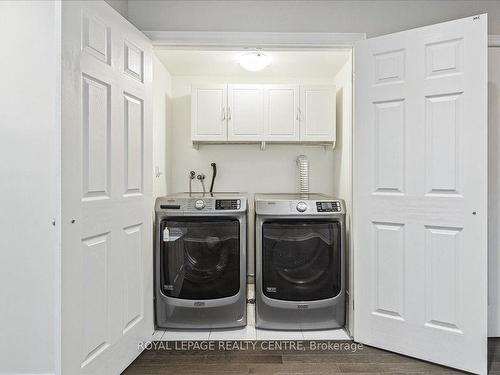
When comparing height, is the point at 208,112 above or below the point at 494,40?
below

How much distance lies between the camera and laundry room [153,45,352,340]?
250 centimetres

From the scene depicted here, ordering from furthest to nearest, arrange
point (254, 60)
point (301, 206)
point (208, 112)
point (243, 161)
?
point (243, 161)
point (208, 112)
point (254, 60)
point (301, 206)

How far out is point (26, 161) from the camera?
1.73 metres

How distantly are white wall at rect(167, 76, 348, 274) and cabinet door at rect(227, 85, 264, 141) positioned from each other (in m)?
0.41

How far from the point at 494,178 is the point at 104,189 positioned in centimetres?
252

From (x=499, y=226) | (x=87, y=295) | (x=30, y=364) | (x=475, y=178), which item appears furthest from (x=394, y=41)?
(x=30, y=364)

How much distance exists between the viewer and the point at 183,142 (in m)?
3.42

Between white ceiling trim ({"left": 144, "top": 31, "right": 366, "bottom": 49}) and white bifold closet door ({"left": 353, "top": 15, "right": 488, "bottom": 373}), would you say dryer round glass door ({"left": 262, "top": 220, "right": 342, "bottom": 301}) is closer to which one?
white bifold closet door ({"left": 353, "top": 15, "right": 488, "bottom": 373})

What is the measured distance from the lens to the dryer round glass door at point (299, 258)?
242 cm

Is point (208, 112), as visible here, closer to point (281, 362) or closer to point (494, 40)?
point (281, 362)

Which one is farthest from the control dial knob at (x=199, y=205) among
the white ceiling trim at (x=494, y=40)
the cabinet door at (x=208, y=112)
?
the white ceiling trim at (x=494, y=40)

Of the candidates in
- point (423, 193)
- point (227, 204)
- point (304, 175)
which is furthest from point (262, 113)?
Answer: point (423, 193)

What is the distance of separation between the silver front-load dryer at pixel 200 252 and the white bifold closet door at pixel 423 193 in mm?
839

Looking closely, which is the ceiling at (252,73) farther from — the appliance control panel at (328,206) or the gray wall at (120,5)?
the appliance control panel at (328,206)
